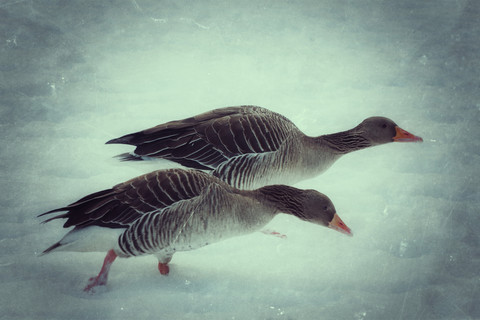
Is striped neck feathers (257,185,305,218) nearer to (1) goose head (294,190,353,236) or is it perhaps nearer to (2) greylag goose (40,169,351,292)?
(1) goose head (294,190,353,236)

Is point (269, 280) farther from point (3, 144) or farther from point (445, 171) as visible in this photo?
point (3, 144)

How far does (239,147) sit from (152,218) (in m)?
0.79

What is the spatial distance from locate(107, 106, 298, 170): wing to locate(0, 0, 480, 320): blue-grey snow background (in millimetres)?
155

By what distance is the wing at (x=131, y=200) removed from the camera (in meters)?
2.59

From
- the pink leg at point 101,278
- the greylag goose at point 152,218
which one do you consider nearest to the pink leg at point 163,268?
the greylag goose at point 152,218

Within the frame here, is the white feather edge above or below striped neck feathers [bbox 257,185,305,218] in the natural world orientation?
below

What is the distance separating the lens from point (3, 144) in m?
3.58

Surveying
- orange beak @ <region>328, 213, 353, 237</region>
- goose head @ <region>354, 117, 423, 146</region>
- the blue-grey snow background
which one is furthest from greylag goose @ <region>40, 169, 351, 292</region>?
goose head @ <region>354, 117, 423, 146</region>

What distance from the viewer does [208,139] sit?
3.19 meters

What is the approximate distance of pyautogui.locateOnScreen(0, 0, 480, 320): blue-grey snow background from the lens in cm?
265

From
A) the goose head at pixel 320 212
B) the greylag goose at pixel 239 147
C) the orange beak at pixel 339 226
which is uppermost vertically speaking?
the greylag goose at pixel 239 147

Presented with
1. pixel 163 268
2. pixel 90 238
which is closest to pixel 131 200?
pixel 90 238

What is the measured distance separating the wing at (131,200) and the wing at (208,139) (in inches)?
18.0

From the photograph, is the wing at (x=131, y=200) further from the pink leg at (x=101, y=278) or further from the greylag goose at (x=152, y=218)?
the pink leg at (x=101, y=278)
